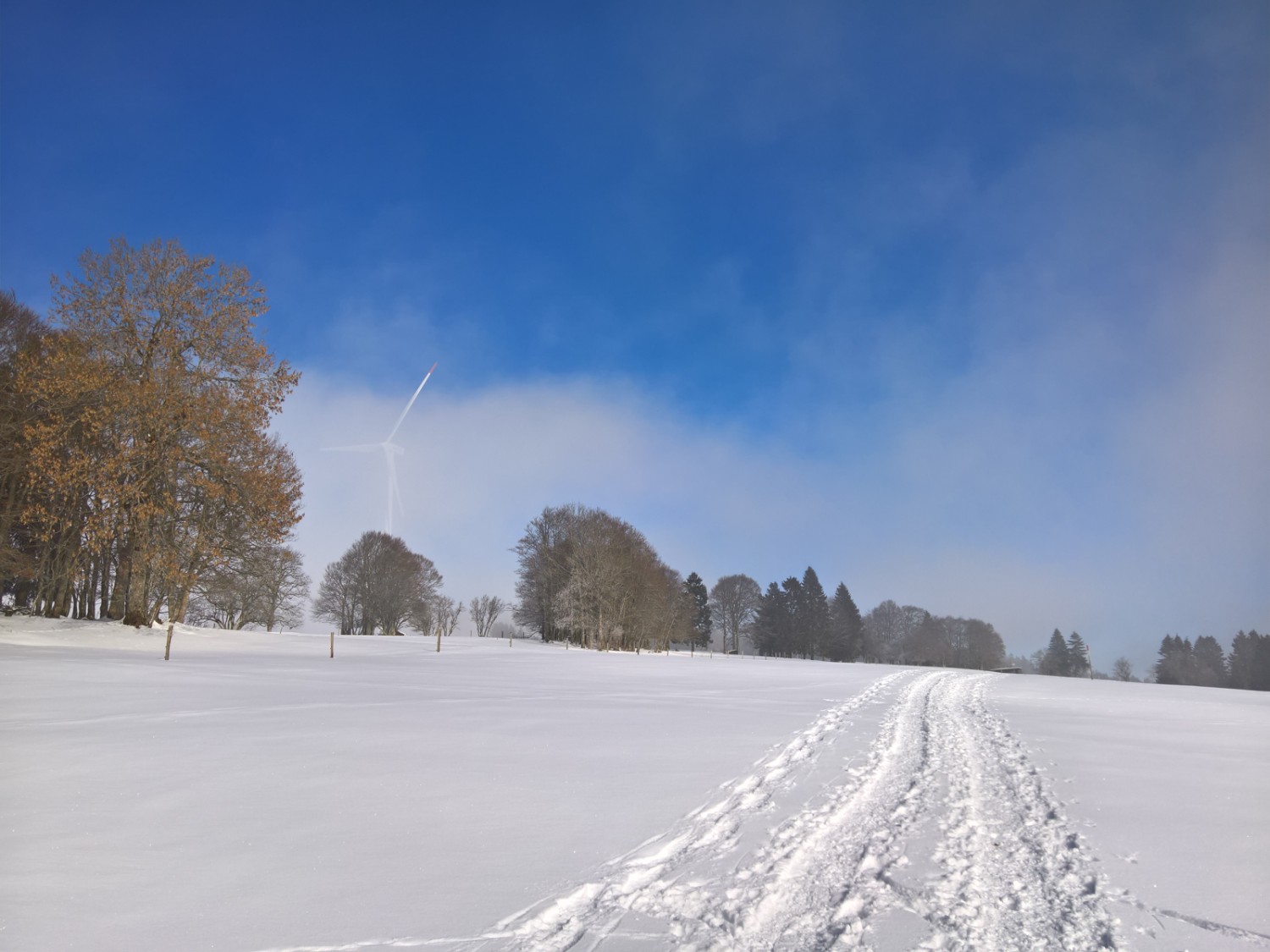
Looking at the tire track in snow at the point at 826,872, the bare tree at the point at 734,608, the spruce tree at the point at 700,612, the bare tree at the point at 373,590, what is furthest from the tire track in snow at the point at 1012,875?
the bare tree at the point at 734,608

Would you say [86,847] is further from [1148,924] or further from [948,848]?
[1148,924]

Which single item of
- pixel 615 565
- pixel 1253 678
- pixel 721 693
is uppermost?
pixel 615 565

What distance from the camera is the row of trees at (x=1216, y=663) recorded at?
68.6m

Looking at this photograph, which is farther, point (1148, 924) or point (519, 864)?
point (519, 864)

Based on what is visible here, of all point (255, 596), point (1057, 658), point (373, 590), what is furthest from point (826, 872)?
point (1057, 658)

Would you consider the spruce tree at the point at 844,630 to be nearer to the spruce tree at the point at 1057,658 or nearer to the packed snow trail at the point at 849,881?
the spruce tree at the point at 1057,658

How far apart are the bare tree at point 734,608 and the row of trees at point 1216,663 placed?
46.7 m

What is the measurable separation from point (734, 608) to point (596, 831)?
314 ft

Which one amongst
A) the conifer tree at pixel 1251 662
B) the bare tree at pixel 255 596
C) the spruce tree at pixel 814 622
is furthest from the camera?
the spruce tree at pixel 814 622

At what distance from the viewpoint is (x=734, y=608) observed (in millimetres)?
98188

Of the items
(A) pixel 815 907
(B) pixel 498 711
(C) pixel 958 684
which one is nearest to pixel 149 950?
(A) pixel 815 907

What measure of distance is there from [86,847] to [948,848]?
18.5ft

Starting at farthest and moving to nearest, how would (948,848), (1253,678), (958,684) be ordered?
(1253,678), (958,684), (948,848)

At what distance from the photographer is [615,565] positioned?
183ft
